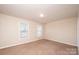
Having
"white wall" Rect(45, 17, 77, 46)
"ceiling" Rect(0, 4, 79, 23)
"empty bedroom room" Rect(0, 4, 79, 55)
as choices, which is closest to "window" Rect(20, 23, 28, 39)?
"empty bedroom room" Rect(0, 4, 79, 55)

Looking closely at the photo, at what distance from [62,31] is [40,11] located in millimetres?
628

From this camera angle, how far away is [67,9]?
1.74 metres

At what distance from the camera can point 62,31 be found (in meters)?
1.89

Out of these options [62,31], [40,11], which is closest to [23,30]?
[40,11]

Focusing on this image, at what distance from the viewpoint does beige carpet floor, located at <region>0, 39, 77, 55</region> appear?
5.74ft

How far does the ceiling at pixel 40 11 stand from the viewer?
1.69 m

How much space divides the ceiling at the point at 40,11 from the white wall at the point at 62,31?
0.10 metres

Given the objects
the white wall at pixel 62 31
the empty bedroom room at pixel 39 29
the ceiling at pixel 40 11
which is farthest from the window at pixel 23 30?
the white wall at pixel 62 31

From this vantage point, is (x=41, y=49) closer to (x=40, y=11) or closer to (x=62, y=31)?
(x=62, y=31)

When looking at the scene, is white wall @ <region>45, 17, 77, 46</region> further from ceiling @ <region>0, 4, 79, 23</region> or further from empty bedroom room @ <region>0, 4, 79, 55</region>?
ceiling @ <region>0, 4, 79, 23</region>

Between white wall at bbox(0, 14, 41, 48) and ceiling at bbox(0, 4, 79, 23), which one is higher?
ceiling at bbox(0, 4, 79, 23)

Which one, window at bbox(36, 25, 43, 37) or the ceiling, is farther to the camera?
window at bbox(36, 25, 43, 37)

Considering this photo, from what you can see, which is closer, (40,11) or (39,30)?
(40,11)
